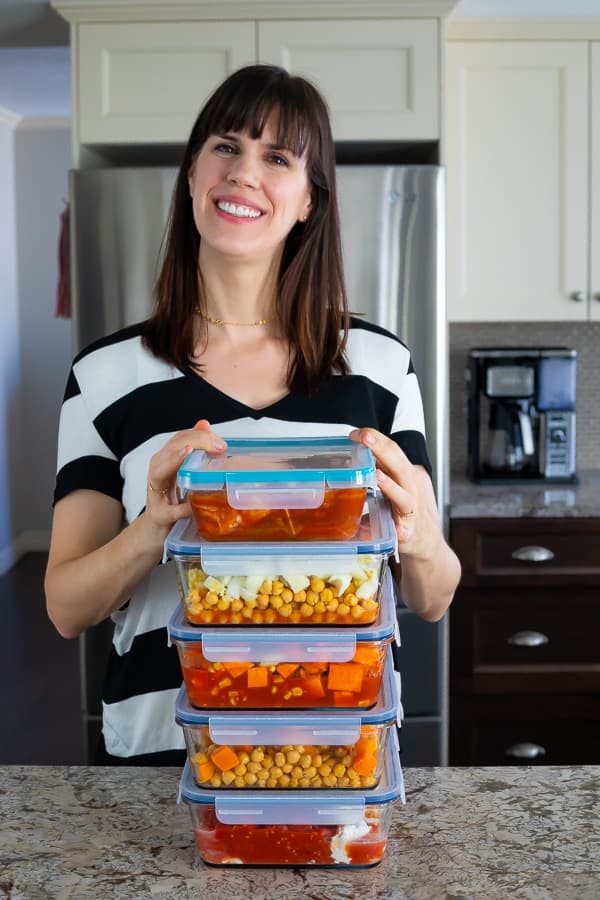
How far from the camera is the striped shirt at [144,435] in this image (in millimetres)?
1361

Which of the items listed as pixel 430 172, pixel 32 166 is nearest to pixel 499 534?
pixel 430 172

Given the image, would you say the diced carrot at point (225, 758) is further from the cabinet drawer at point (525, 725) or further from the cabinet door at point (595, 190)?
the cabinet door at point (595, 190)

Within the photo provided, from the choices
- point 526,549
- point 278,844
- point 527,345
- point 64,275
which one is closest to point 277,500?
point 278,844

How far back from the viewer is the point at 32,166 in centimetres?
659

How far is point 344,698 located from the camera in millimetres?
897

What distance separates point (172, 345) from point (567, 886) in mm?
829

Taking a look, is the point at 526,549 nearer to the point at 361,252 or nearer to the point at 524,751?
the point at 524,751

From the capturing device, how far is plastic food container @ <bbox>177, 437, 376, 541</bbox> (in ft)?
2.88

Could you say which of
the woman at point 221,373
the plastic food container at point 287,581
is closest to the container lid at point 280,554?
the plastic food container at point 287,581

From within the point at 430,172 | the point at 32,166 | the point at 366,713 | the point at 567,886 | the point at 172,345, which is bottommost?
the point at 567,886

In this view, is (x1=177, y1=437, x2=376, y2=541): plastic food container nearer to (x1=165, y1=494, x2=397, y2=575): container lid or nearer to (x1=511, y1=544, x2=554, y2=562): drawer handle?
(x1=165, y1=494, x2=397, y2=575): container lid

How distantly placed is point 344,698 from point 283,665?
0.20 ft

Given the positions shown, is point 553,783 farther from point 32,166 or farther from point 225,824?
point 32,166

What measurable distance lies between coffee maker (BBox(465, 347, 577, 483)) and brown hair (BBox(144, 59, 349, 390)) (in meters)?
1.82
